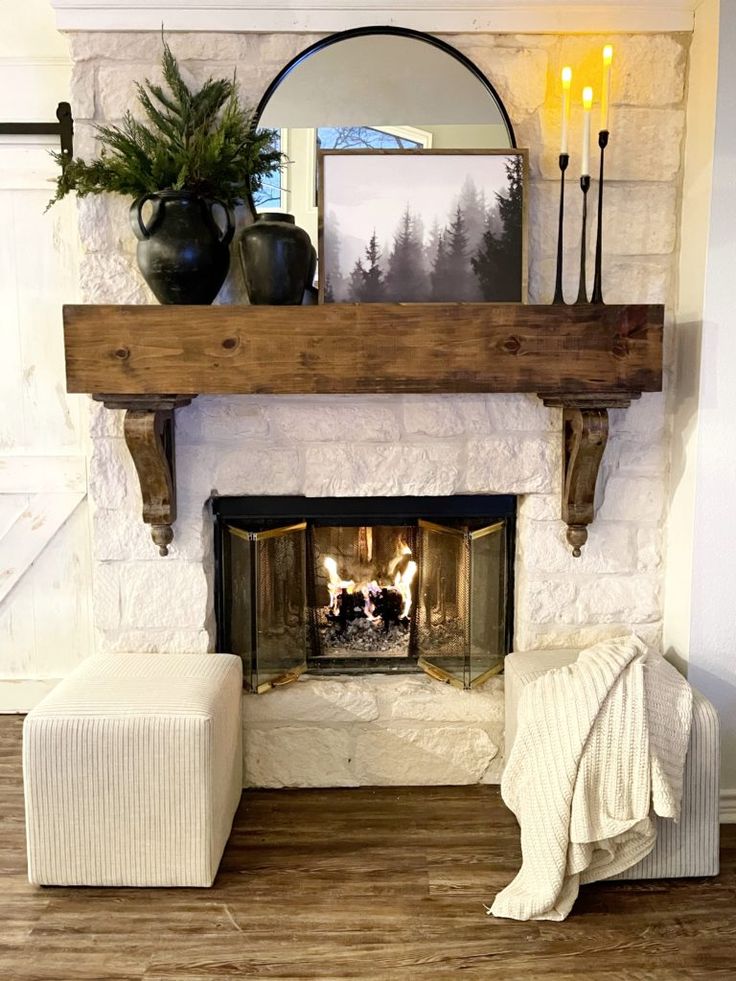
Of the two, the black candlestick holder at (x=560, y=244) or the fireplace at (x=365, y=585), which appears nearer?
the black candlestick holder at (x=560, y=244)

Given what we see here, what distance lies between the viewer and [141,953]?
5.77ft

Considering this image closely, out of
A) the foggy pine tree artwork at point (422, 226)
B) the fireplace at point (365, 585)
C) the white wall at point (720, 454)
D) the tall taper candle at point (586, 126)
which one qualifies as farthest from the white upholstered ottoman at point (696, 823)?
the tall taper candle at point (586, 126)

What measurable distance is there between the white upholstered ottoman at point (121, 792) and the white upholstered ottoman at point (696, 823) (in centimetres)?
96

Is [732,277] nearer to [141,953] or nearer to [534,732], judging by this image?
[534,732]

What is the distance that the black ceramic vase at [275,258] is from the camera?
2.06 m

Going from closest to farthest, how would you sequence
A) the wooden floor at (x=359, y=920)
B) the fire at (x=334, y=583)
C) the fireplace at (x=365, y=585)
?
the wooden floor at (x=359, y=920) < the fireplace at (x=365, y=585) < the fire at (x=334, y=583)

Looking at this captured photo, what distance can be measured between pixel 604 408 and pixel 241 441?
912mm

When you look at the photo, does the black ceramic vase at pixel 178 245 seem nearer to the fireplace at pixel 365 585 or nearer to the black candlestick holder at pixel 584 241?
the fireplace at pixel 365 585

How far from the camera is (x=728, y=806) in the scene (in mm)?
2266

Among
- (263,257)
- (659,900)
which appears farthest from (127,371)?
(659,900)

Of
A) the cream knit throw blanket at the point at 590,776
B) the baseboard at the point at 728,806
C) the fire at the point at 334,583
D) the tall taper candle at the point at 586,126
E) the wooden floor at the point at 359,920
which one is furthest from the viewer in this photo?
the fire at the point at 334,583

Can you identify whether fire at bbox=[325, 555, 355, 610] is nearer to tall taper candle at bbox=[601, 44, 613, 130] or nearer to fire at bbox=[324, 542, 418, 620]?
fire at bbox=[324, 542, 418, 620]

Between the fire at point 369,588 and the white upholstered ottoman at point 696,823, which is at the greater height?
the fire at point 369,588

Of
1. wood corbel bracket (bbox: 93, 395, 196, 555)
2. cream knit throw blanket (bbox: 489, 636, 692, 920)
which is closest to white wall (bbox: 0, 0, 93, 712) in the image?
wood corbel bracket (bbox: 93, 395, 196, 555)
